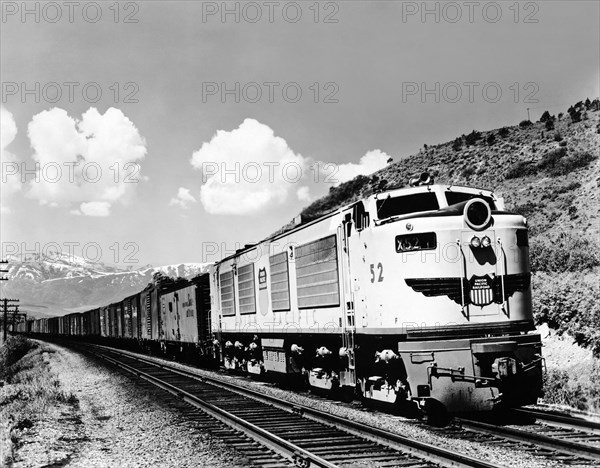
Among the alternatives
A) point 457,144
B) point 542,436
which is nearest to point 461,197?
point 542,436

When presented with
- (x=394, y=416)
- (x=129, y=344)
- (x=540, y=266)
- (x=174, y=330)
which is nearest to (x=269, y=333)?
(x=394, y=416)

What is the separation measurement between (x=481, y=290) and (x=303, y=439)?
3737 millimetres

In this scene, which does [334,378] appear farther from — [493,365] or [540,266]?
[540,266]

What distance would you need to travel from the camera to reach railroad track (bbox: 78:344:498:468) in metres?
8.16

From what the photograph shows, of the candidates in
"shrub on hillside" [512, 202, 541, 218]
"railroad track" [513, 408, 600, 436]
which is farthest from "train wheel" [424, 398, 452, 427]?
"shrub on hillside" [512, 202, 541, 218]

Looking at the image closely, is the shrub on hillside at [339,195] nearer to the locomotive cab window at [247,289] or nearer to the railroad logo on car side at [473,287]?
the locomotive cab window at [247,289]

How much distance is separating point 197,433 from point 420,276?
462 centimetres

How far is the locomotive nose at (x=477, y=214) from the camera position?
1035cm

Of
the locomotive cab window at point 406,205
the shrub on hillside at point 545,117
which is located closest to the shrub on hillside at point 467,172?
the shrub on hillside at point 545,117

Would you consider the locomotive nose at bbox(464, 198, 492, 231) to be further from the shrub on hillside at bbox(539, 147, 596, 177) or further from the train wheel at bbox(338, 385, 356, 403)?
the shrub on hillside at bbox(539, 147, 596, 177)

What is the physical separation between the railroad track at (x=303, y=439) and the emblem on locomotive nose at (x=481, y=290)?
2.73 m

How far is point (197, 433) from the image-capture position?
1078 cm

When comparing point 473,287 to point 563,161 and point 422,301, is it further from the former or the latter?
point 563,161

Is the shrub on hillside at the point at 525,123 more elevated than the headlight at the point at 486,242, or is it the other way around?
the shrub on hillside at the point at 525,123
